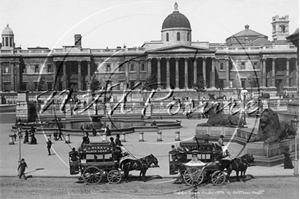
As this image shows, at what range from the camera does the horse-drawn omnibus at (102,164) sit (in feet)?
51.9

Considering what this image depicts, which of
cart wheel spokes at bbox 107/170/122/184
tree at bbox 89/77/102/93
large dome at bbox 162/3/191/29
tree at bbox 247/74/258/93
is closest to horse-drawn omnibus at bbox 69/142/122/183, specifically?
cart wheel spokes at bbox 107/170/122/184

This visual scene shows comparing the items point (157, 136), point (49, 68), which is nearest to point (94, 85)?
point (49, 68)

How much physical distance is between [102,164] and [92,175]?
1.63 feet

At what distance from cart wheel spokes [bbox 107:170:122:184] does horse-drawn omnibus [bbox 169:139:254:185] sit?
81.2 inches

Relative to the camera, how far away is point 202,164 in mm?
15375

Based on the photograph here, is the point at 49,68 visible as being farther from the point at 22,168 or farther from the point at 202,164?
the point at 202,164

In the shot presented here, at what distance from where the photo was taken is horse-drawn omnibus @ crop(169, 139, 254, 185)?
15.3 metres

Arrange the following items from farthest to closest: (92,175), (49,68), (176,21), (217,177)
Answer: (49,68) < (176,21) < (92,175) < (217,177)

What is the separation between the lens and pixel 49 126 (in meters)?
35.8

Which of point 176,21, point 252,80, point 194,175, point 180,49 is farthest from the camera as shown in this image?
point 252,80

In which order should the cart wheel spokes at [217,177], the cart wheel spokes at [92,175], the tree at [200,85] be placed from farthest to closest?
the tree at [200,85] → the cart wheel spokes at [92,175] → the cart wheel spokes at [217,177]

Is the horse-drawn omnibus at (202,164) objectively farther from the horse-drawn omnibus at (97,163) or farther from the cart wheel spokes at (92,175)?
the cart wheel spokes at (92,175)

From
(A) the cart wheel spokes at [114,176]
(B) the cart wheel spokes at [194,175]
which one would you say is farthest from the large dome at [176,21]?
(B) the cart wheel spokes at [194,175]

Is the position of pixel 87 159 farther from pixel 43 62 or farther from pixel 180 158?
pixel 43 62
